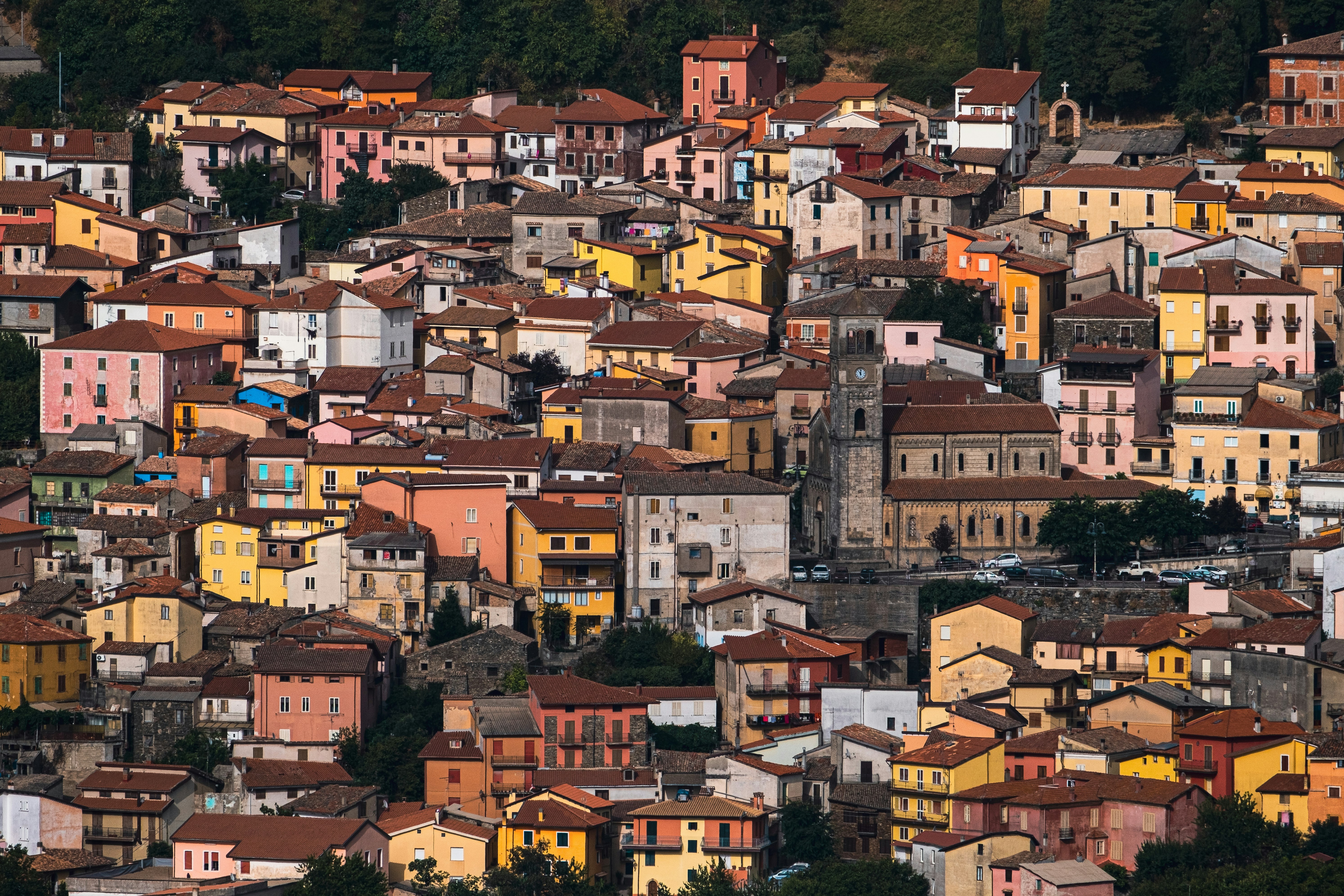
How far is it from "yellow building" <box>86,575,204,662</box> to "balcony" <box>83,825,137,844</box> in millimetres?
6140

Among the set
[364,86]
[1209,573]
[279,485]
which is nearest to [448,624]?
[279,485]

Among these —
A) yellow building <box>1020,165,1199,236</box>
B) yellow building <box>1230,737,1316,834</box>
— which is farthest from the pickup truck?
yellow building <box>1020,165,1199,236</box>

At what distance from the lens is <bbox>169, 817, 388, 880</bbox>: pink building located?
70.1m

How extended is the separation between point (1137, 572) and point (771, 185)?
23.9m

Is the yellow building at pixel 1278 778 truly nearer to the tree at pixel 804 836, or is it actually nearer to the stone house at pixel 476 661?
the tree at pixel 804 836

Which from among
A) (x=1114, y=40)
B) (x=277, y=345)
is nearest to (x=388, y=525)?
(x=277, y=345)

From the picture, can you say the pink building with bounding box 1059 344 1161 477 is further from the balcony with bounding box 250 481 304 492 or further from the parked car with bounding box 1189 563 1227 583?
the balcony with bounding box 250 481 304 492

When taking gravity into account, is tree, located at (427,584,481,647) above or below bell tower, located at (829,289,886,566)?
below

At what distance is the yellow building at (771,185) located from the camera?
98.6 m

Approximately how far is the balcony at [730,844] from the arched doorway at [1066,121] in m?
38.6

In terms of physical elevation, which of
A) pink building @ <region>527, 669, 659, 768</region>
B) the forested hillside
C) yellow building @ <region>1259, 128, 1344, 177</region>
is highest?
the forested hillside

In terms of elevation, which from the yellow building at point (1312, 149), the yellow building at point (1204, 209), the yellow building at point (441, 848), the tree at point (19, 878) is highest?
the yellow building at point (1312, 149)

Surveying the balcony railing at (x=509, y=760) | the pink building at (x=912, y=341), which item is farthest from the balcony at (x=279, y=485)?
the pink building at (x=912, y=341)

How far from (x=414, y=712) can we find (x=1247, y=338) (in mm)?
26230
